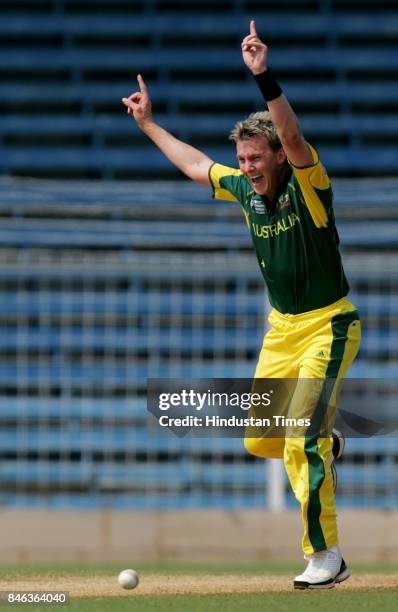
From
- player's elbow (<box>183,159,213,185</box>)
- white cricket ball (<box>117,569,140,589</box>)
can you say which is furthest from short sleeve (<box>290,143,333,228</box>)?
white cricket ball (<box>117,569,140,589</box>)

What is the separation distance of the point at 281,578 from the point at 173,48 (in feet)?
27.4

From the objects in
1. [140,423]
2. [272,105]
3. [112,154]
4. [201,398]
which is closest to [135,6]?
[112,154]

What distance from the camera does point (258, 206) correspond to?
15.3 feet

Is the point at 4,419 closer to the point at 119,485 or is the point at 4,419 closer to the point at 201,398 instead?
the point at 119,485

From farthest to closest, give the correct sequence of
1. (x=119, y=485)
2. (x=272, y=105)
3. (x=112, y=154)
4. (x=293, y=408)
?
(x=112, y=154), (x=119, y=485), (x=293, y=408), (x=272, y=105)

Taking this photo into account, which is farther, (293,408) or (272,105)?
(293,408)

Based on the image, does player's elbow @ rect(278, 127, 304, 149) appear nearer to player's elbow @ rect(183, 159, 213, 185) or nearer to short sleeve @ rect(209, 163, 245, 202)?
short sleeve @ rect(209, 163, 245, 202)

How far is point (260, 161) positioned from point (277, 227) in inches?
9.9

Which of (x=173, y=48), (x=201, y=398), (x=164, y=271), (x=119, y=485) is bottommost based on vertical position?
(x=119, y=485)

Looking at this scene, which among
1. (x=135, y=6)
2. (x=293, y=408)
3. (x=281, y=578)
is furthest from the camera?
(x=135, y=6)

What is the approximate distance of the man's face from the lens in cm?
452

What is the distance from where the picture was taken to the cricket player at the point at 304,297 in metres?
4.45

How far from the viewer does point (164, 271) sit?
7.98 metres

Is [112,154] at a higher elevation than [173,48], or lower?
lower
